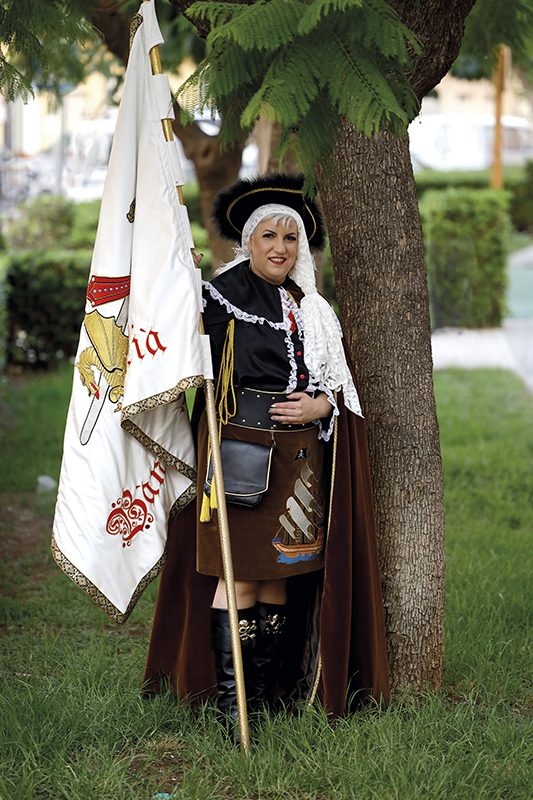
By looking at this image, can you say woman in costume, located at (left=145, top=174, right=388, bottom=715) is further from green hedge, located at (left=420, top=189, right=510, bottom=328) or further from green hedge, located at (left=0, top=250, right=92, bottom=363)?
green hedge, located at (left=420, top=189, right=510, bottom=328)

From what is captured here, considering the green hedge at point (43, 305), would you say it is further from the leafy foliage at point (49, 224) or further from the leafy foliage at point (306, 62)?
the leafy foliage at point (306, 62)

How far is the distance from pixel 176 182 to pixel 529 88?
55.4ft

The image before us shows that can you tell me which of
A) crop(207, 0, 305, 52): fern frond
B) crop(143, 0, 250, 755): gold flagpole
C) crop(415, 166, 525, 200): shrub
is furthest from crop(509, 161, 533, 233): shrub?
crop(207, 0, 305, 52): fern frond

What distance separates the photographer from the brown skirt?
3020 millimetres

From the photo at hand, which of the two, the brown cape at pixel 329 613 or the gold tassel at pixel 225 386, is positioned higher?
the gold tassel at pixel 225 386

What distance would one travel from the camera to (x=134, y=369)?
2.92 m

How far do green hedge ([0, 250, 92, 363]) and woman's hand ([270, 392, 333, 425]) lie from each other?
7281 mm

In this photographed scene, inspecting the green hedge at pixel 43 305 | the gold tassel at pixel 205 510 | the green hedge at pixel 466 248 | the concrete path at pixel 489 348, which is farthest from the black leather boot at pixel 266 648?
the green hedge at pixel 466 248

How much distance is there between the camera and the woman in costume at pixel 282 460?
299 cm

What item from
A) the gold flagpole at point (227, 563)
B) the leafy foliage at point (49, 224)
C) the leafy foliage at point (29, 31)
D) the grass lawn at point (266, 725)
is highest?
the leafy foliage at point (49, 224)

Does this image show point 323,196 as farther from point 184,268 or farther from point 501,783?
point 501,783

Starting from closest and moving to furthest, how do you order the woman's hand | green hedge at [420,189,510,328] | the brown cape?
the woman's hand
the brown cape
green hedge at [420,189,510,328]

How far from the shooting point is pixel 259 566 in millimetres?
3023

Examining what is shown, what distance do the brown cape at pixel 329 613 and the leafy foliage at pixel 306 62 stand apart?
3.58 ft
